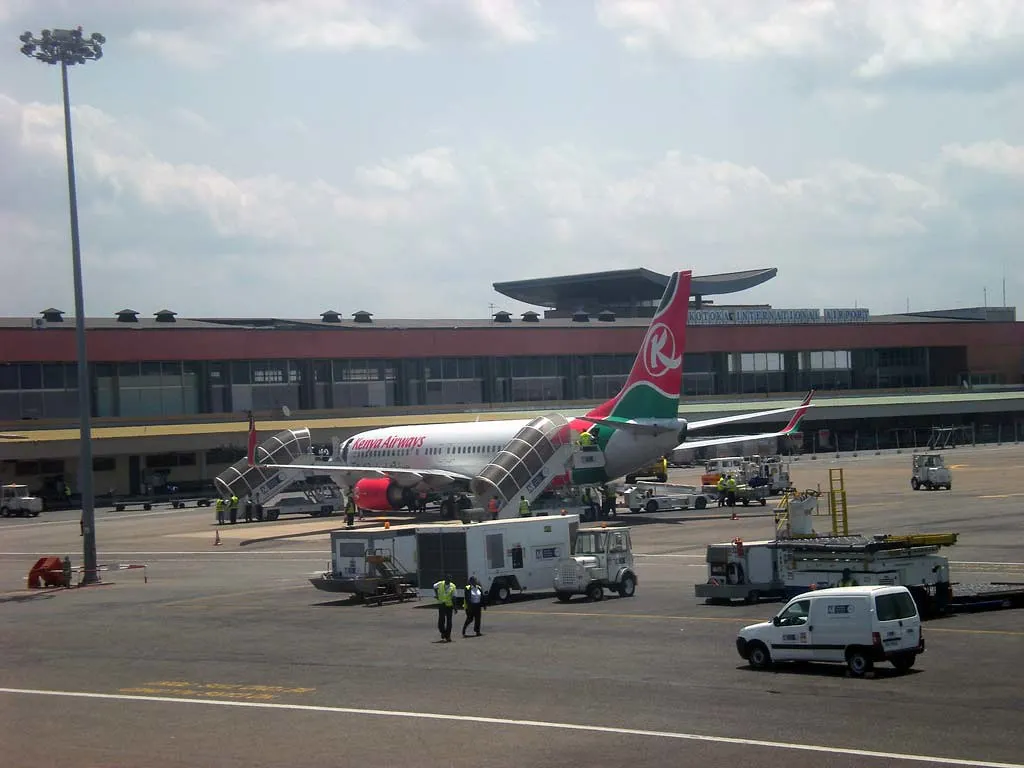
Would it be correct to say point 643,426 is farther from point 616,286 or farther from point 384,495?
point 616,286

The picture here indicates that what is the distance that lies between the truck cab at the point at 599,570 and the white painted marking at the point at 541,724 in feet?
49.7

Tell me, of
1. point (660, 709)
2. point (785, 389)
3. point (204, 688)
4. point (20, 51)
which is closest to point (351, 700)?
point (204, 688)

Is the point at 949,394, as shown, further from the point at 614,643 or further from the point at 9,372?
the point at 614,643

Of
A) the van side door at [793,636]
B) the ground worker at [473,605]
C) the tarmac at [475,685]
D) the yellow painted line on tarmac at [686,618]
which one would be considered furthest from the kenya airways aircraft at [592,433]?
the van side door at [793,636]

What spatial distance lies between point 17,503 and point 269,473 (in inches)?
821

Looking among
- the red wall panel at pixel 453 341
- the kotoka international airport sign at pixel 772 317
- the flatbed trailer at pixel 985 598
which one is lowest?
the flatbed trailer at pixel 985 598

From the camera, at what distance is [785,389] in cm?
Result: 13250

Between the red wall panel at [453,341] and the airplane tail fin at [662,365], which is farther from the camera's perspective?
the red wall panel at [453,341]

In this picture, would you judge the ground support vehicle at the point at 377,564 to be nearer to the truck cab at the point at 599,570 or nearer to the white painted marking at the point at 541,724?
the truck cab at the point at 599,570

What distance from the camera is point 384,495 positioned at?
72188 millimetres

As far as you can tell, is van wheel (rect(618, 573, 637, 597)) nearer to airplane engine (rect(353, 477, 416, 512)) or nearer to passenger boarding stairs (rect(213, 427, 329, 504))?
airplane engine (rect(353, 477, 416, 512))

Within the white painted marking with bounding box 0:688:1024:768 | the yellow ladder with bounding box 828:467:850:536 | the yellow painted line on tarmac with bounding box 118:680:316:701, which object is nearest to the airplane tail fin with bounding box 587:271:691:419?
the yellow ladder with bounding box 828:467:850:536

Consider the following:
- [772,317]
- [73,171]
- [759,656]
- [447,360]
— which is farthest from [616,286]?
[759,656]

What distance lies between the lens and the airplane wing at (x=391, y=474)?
69.9m
